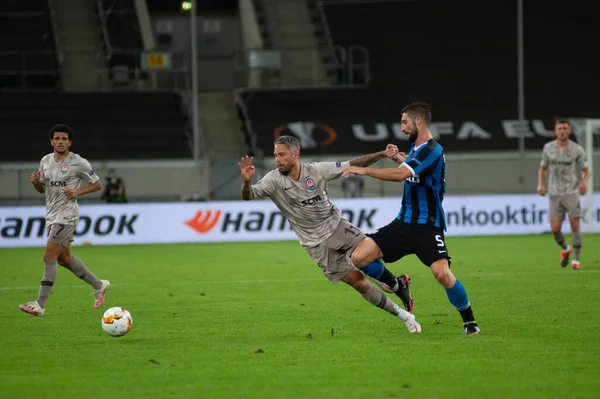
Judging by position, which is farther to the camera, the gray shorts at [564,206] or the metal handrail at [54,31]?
the metal handrail at [54,31]

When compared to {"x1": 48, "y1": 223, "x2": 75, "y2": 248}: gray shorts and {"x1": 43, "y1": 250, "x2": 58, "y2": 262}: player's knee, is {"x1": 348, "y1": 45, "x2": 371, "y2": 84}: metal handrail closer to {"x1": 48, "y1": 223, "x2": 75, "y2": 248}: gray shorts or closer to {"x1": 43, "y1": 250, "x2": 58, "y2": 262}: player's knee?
{"x1": 48, "y1": 223, "x2": 75, "y2": 248}: gray shorts

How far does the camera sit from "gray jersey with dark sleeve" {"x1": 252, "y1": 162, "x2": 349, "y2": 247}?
972cm

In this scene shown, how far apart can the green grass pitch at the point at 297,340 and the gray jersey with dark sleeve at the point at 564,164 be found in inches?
52.9

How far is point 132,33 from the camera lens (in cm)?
3881

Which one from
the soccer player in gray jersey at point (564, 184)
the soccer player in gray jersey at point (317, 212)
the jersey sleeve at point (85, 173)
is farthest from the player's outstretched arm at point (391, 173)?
the soccer player in gray jersey at point (564, 184)

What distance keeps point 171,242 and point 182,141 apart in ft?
30.4

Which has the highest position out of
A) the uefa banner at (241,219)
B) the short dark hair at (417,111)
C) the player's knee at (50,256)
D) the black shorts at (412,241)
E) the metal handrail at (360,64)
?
the metal handrail at (360,64)

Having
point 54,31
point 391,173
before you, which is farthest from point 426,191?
point 54,31

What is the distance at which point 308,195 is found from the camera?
9.72 metres

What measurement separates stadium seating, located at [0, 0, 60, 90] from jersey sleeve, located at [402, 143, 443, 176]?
93.1ft

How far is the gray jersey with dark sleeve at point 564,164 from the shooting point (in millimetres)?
16281

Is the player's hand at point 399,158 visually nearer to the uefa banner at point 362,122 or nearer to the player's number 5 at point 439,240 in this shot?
the player's number 5 at point 439,240

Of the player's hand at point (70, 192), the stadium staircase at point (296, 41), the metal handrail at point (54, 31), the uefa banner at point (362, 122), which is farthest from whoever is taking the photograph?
the stadium staircase at point (296, 41)

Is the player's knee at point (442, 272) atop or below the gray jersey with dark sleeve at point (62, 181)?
below
